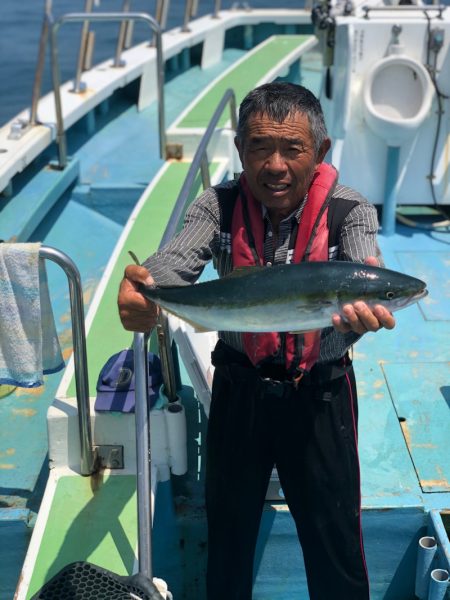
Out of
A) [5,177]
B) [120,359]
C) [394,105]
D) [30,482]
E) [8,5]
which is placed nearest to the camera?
[120,359]

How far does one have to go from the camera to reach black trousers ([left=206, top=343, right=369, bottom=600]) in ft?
7.64

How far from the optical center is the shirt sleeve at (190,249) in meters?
2.16

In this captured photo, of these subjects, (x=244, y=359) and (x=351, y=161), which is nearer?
(x=244, y=359)

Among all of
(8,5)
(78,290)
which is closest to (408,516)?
(78,290)

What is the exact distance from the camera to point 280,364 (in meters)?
2.29

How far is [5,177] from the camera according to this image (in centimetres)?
530

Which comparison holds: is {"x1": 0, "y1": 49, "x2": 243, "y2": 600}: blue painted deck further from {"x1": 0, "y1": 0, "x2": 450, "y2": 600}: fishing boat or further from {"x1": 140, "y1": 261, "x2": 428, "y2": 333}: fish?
{"x1": 140, "y1": 261, "x2": 428, "y2": 333}: fish

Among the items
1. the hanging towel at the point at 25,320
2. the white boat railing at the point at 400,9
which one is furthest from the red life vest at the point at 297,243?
the white boat railing at the point at 400,9

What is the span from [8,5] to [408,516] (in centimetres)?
3058

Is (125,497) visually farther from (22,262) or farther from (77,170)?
(77,170)

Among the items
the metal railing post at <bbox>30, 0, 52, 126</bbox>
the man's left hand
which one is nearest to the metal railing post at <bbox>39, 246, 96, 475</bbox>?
the man's left hand

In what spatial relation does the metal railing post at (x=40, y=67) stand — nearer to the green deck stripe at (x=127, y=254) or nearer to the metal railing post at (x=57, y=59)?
the metal railing post at (x=57, y=59)

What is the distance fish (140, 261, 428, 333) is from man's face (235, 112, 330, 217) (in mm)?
275

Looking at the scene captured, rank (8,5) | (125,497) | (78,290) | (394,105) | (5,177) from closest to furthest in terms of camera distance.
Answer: (78,290), (125,497), (5,177), (394,105), (8,5)
